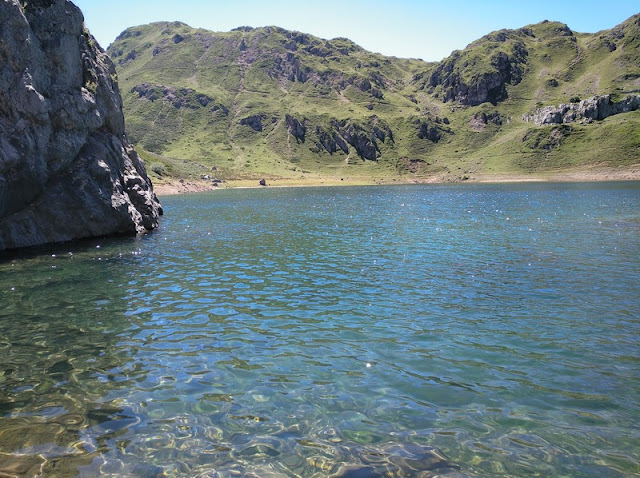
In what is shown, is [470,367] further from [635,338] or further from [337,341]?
[635,338]

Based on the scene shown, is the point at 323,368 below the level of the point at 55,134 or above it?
below

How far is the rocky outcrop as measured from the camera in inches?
1353

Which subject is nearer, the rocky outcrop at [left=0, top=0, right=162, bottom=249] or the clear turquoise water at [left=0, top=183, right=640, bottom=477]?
the clear turquoise water at [left=0, top=183, right=640, bottom=477]

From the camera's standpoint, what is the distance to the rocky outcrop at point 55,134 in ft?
113

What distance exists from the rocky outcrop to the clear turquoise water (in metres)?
9.30

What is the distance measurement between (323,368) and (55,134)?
36.2 metres

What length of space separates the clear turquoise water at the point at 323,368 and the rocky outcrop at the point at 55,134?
9.30m

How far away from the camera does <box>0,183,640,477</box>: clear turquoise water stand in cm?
990

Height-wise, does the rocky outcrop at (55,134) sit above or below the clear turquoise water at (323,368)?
above

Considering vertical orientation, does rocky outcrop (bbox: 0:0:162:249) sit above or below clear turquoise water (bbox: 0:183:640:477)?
above

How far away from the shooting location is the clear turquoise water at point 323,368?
390 inches

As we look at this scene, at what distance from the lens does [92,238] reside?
4362 cm

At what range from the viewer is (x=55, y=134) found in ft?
127

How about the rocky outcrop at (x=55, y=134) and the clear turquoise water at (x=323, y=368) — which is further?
the rocky outcrop at (x=55, y=134)
